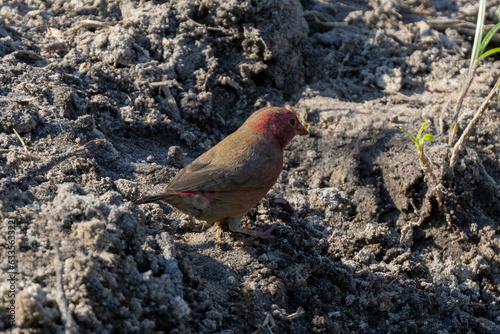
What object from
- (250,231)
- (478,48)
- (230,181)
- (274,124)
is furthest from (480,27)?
(250,231)

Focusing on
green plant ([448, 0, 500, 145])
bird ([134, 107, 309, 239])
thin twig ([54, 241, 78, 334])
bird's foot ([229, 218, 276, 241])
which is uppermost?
green plant ([448, 0, 500, 145])

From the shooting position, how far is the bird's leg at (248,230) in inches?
153

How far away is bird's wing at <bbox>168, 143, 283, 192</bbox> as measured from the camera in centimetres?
380

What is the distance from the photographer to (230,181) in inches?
153

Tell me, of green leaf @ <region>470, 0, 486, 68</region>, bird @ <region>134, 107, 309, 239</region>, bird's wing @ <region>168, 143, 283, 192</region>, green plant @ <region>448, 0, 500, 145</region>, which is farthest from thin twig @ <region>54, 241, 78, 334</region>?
green leaf @ <region>470, 0, 486, 68</region>

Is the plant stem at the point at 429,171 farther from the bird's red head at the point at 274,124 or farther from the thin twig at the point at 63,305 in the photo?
the thin twig at the point at 63,305

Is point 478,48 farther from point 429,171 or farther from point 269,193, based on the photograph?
point 269,193

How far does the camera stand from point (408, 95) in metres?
5.56

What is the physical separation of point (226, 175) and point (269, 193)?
70 centimetres

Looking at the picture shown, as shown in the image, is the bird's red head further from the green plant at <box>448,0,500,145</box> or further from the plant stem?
the green plant at <box>448,0,500,145</box>

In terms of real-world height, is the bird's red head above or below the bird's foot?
above

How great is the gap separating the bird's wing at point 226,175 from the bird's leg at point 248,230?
28 cm

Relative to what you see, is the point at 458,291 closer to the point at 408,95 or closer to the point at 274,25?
the point at 408,95

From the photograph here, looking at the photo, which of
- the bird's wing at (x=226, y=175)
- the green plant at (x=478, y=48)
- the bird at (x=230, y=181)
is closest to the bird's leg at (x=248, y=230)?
the bird at (x=230, y=181)
